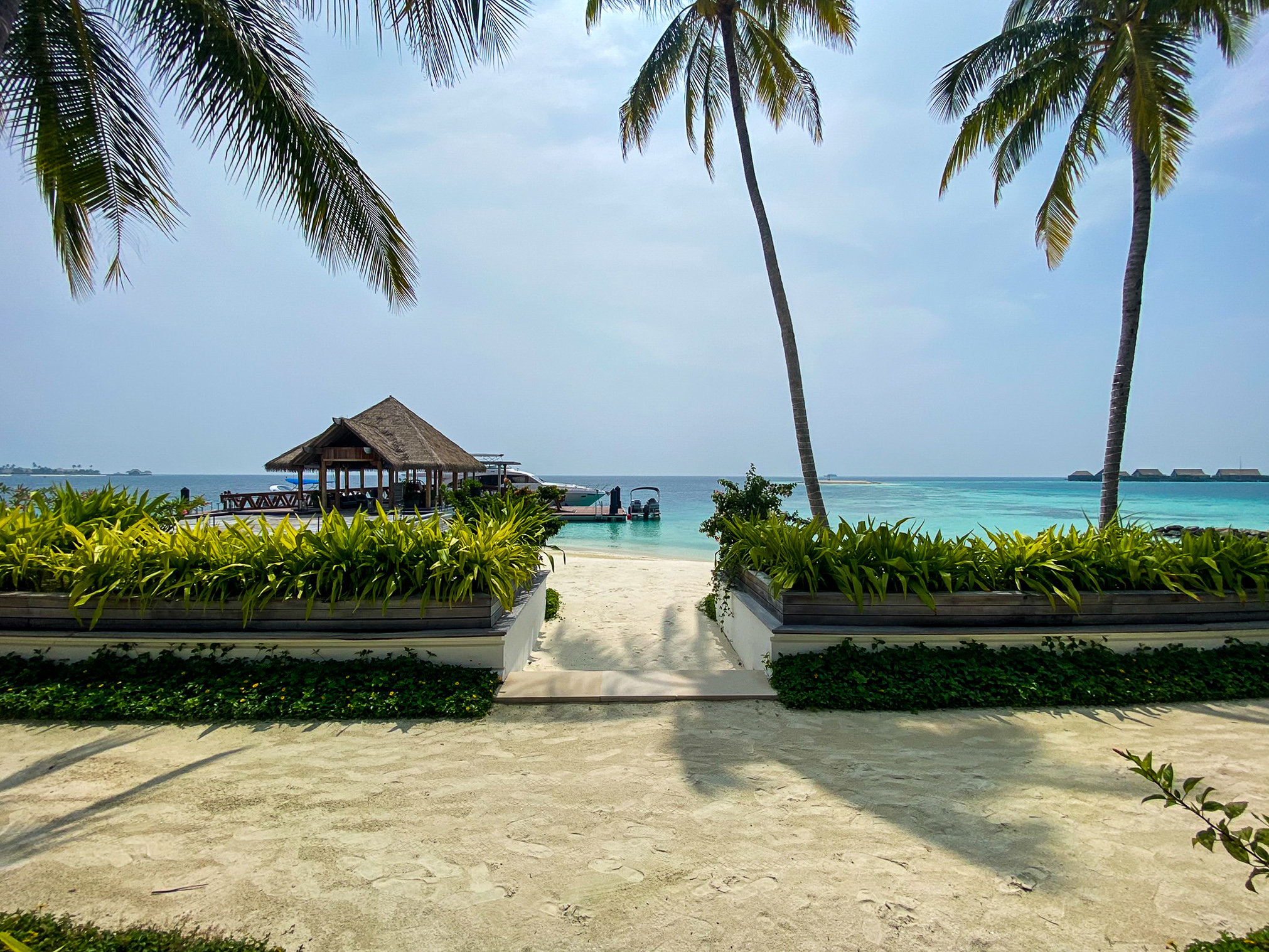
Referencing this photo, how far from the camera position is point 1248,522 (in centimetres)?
3388

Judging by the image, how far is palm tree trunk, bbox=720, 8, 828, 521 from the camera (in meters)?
8.46

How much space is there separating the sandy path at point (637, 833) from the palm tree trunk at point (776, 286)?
194 inches

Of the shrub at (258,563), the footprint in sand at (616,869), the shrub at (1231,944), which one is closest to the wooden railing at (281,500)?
the shrub at (258,563)

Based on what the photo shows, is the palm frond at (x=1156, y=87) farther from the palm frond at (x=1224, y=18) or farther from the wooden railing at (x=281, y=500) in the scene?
the wooden railing at (x=281, y=500)

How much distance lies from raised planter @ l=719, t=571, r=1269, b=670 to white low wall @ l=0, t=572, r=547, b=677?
2163 mm

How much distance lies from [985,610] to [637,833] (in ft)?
10.8

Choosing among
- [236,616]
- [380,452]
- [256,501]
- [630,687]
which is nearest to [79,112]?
[236,616]

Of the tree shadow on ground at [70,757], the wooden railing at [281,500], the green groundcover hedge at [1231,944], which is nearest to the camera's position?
the green groundcover hedge at [1231,944]

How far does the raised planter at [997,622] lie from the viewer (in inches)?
175

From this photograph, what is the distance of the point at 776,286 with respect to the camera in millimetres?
8758

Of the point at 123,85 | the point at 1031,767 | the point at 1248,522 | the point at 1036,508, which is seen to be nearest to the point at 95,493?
the point at 123,85

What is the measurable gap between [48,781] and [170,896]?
4.65ft

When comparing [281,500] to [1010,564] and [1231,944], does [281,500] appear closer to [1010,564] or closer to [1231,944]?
[1010,564]

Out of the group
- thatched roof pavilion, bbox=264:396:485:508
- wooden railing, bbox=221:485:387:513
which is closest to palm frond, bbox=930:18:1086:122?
thatched roof pavilion, bbox=264:396:485:508
